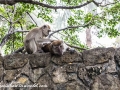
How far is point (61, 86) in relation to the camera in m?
3.51

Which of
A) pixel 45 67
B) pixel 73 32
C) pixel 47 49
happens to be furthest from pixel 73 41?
pixel 45 67

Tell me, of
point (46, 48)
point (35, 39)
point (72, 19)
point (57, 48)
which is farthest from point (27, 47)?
point (72, 19)

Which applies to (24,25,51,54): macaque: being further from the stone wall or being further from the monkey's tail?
the stone wall

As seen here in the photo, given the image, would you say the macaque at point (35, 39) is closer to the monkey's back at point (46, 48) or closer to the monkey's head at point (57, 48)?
the monkey's back at point (46, 48)

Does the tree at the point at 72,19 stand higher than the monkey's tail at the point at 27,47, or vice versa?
the tree at the point at 72,19

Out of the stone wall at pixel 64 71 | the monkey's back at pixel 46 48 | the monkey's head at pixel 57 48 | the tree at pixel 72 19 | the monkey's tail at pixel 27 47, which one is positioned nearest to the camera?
the stone wall at pixel 64 71

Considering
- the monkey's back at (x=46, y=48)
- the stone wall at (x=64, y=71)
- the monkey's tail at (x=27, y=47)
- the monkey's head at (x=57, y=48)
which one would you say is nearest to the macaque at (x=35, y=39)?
the monkey's tail at (x=27, y=47)

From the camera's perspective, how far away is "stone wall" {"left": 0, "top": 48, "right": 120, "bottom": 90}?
340cm

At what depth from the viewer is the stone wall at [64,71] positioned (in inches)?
134

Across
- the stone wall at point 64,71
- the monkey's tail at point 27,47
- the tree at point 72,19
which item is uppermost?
the tree at point 72,19

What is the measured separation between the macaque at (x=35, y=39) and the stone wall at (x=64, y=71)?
1200 millimetres

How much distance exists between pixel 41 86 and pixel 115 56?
128cm

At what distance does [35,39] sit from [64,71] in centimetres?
219

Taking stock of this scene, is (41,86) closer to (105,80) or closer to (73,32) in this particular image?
(105,80)
